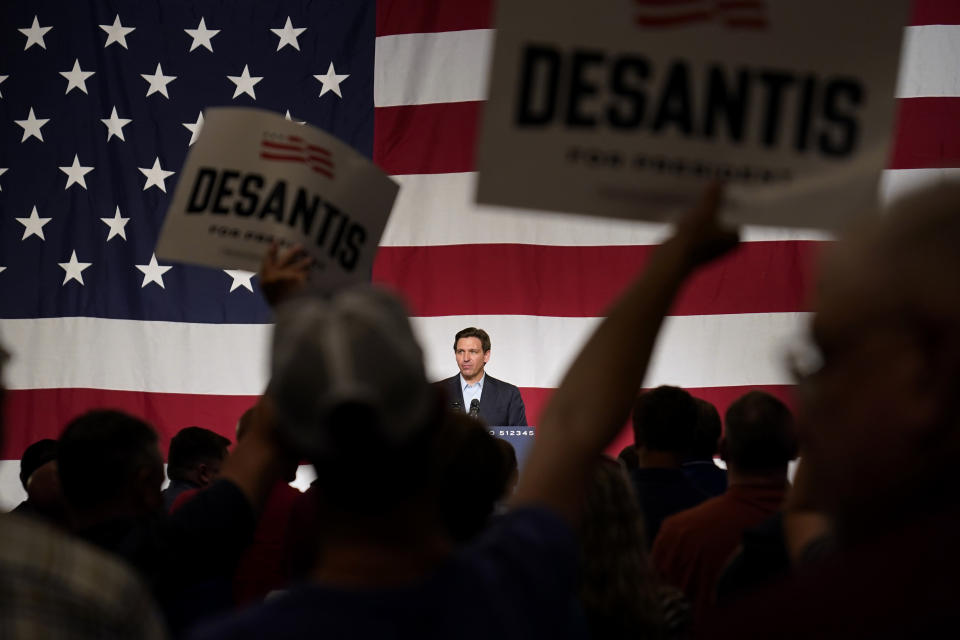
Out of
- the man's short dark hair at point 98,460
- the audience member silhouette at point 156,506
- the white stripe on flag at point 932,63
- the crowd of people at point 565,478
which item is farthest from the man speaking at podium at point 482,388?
the crowd of people at point 565,478

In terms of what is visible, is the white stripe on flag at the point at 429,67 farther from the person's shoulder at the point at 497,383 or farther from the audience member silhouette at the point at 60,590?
the audience member silhouette at the point at 60,590

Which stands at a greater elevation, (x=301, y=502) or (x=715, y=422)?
(x=715, y=422)

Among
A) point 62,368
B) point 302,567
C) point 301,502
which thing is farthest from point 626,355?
point 62,368

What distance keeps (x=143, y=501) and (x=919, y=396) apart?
124 centimetres

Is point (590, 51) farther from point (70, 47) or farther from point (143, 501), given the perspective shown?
point (70, 47)

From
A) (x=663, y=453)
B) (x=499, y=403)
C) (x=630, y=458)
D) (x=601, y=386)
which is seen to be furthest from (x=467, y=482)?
(x=499, y=403)

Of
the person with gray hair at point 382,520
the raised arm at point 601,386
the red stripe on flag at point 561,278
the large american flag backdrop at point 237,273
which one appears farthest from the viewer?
the large american flag backdrop at point 237,273

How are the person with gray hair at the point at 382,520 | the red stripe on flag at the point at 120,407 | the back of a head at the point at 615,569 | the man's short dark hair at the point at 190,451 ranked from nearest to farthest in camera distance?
the person with gray hair at the point at 382,520, the back of a head at the point at 615,569, the man's short dark hair at the point at 190,451, the red stripe on flag at the point at 120,407

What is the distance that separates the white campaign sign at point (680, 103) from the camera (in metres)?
1.06

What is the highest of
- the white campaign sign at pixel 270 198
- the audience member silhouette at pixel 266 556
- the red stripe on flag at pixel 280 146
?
the red stripe on flag at pixel 280 146

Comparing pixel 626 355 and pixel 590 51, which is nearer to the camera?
pixel 626 355

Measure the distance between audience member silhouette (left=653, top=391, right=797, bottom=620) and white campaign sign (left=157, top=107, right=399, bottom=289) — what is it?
757 millimetres

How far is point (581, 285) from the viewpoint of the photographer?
5.60 metres

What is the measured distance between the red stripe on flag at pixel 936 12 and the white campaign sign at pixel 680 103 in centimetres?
476
